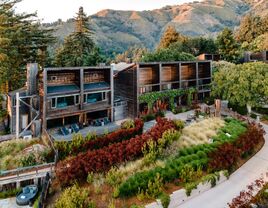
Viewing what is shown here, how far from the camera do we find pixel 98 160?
1655 cm

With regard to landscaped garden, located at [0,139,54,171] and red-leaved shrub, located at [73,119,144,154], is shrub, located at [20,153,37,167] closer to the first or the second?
landscaped garden, located at [0,139,54,171]

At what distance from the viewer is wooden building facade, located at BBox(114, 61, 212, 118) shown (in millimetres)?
29600

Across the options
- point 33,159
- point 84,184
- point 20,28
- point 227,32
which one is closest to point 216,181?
point 84,184

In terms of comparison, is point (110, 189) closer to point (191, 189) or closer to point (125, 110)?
point (191, 189)

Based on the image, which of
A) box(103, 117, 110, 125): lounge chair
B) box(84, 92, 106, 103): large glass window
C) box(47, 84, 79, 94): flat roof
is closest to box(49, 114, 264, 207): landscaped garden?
box(103, 117, 110, 125): lounge chair

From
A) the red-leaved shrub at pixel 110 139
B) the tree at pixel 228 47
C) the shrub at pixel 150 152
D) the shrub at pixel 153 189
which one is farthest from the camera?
the tree at pixel 228 47

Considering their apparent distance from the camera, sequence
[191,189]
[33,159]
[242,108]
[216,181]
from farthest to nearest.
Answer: [242,108] < [33,159] < [216,181] < [191,189]

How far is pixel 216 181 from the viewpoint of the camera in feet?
54.2

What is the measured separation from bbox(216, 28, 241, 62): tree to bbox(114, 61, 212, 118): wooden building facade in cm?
1907

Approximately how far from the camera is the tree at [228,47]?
174ft

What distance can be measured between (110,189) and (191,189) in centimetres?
467

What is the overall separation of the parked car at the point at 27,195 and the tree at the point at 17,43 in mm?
16124

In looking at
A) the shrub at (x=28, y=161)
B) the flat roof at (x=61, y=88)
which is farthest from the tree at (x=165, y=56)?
the shrub at (x=28, y=161)

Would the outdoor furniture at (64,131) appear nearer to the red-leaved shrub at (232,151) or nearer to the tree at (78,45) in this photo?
the red-leaved shrub at (232,151)
